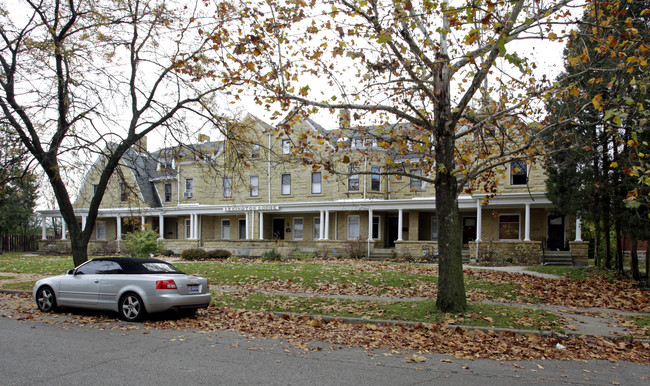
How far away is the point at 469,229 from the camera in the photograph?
104ft

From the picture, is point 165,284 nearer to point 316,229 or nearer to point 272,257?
point 272,257

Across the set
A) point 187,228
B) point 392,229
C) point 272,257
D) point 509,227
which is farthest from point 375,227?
point 187,228

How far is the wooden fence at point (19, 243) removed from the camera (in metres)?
41.7

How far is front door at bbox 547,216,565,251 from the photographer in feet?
93.4

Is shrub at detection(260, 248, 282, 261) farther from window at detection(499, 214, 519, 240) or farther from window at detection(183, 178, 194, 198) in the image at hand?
window at detection(183, 178, 194, 198)

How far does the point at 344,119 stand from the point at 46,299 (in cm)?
819

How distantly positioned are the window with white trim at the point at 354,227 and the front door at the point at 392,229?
95.3 inches

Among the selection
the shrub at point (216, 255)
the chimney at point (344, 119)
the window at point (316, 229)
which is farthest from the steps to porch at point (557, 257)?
the chimney at point (344, 119)

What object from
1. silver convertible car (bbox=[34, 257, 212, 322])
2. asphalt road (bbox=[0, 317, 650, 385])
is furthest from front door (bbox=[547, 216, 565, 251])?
silver convertible car (bbox=[34, 257, 212, 322])

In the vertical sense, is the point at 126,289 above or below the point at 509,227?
below

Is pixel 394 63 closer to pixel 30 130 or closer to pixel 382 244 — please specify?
pixel 30 130

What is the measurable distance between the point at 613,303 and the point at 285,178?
26.3 metres

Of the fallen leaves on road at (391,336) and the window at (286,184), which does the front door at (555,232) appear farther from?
the fallen leaves on road at (391,336)

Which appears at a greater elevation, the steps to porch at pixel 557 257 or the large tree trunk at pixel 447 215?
the large tree trunk at pixel 447 215
